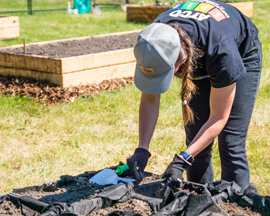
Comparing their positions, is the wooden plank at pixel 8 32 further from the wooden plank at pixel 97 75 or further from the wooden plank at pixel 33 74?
the wooden plank at pixel 97 75

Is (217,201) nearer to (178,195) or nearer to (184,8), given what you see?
(178,195)

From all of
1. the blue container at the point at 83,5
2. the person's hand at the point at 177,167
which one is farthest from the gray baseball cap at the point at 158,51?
the blue container at the point at 83,5

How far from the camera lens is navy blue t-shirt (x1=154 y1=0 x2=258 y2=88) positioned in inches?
69.4

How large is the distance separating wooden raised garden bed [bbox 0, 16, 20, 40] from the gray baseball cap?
746 cm

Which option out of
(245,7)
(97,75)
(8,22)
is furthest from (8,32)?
(245,7)

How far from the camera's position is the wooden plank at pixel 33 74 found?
463 centimetres

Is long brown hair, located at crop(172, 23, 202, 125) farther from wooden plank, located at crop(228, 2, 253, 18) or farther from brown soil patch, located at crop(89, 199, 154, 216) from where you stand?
wooden plank, located at crop(228, 2, 253, 18)

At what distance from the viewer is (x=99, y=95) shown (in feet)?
15.5

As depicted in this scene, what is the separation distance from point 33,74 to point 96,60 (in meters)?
0.92

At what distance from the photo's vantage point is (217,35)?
180 cm

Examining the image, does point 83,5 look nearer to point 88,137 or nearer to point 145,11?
point 145,11

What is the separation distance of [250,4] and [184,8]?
1103cm

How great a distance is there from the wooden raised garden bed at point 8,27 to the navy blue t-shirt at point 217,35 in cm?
720

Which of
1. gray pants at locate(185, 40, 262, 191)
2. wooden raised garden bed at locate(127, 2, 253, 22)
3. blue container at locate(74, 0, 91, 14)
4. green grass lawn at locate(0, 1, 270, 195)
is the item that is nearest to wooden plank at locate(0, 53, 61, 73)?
green grass lawn at locate(0, 1, 270, 195)
